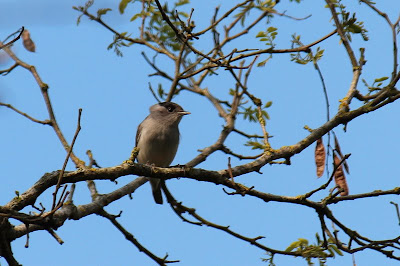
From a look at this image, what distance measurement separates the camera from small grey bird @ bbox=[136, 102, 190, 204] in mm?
8172

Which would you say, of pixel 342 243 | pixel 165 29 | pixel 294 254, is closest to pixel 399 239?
pixel 342 243

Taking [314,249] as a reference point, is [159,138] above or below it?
above

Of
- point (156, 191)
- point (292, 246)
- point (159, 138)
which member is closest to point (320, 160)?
point (292, 246)

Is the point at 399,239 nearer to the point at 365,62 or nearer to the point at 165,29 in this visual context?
the point at 365,62

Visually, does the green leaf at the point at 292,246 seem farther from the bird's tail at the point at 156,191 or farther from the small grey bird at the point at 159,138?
the bird's tail at the point at 156,191

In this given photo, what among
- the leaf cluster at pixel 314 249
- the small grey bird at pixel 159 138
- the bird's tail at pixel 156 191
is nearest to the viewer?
the leaf cluster at pixel 314 249

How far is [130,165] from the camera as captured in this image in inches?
185

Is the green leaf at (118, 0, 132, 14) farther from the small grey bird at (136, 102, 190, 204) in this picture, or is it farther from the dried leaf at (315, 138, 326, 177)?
the dried leaf at (315, 138, 326, 177)

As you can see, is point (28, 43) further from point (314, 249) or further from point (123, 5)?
point (314, 249)

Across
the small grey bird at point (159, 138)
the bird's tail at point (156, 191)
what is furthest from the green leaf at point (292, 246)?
the bird's tail at point (156, 191)

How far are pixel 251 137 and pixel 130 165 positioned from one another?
12.3 feet

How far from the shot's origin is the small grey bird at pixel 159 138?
8.17 metres

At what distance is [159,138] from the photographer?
817 cm

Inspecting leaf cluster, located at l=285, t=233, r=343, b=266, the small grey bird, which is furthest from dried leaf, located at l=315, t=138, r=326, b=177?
the small grey bird
